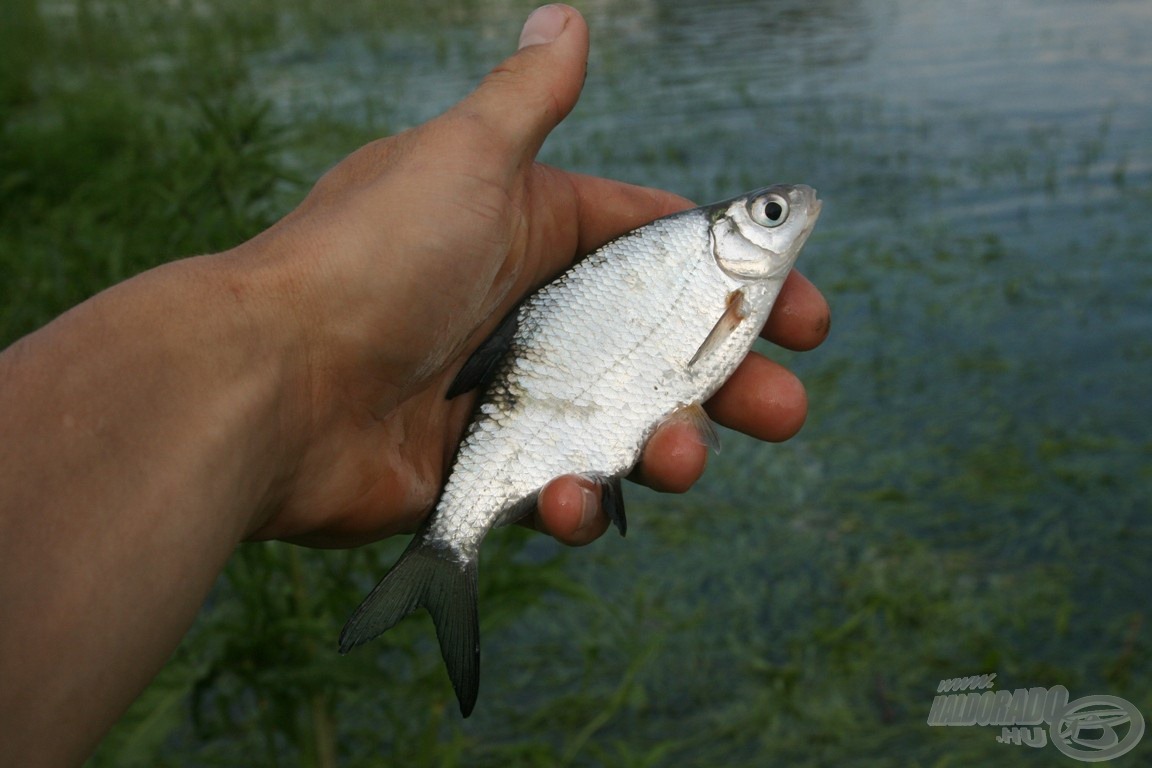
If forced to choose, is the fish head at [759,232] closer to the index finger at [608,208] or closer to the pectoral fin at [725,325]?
the pectoral fin at [725,325]

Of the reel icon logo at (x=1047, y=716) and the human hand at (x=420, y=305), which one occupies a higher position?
the human hand at (x=420, y=305)

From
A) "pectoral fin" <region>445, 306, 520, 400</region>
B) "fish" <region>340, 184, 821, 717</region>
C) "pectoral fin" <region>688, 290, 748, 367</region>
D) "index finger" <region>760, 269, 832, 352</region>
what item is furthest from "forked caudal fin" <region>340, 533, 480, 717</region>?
"index finger" <region>760, 269, 832, 352</region>

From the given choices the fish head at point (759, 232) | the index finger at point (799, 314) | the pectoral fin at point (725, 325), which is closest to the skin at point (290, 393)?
the index finger at point (799, 314)

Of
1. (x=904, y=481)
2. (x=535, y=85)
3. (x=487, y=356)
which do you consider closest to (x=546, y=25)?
(x=535, y=85)

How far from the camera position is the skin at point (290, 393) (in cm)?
158

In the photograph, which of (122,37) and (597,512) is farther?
(122,37)

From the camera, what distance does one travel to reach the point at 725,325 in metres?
2.58

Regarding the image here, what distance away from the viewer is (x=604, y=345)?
8.39 ft

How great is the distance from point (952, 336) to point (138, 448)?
551 cm

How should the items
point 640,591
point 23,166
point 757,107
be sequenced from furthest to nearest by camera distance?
point 757,107
point 23,166
point 640,591

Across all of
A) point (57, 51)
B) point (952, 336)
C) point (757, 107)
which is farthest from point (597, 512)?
point (57, 51)

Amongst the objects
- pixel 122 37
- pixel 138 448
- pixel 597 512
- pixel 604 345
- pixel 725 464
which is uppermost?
pixel 138 448

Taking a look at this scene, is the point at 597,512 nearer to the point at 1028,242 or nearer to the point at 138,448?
the point at 138,448

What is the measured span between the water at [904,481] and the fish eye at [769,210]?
4.91 ft
